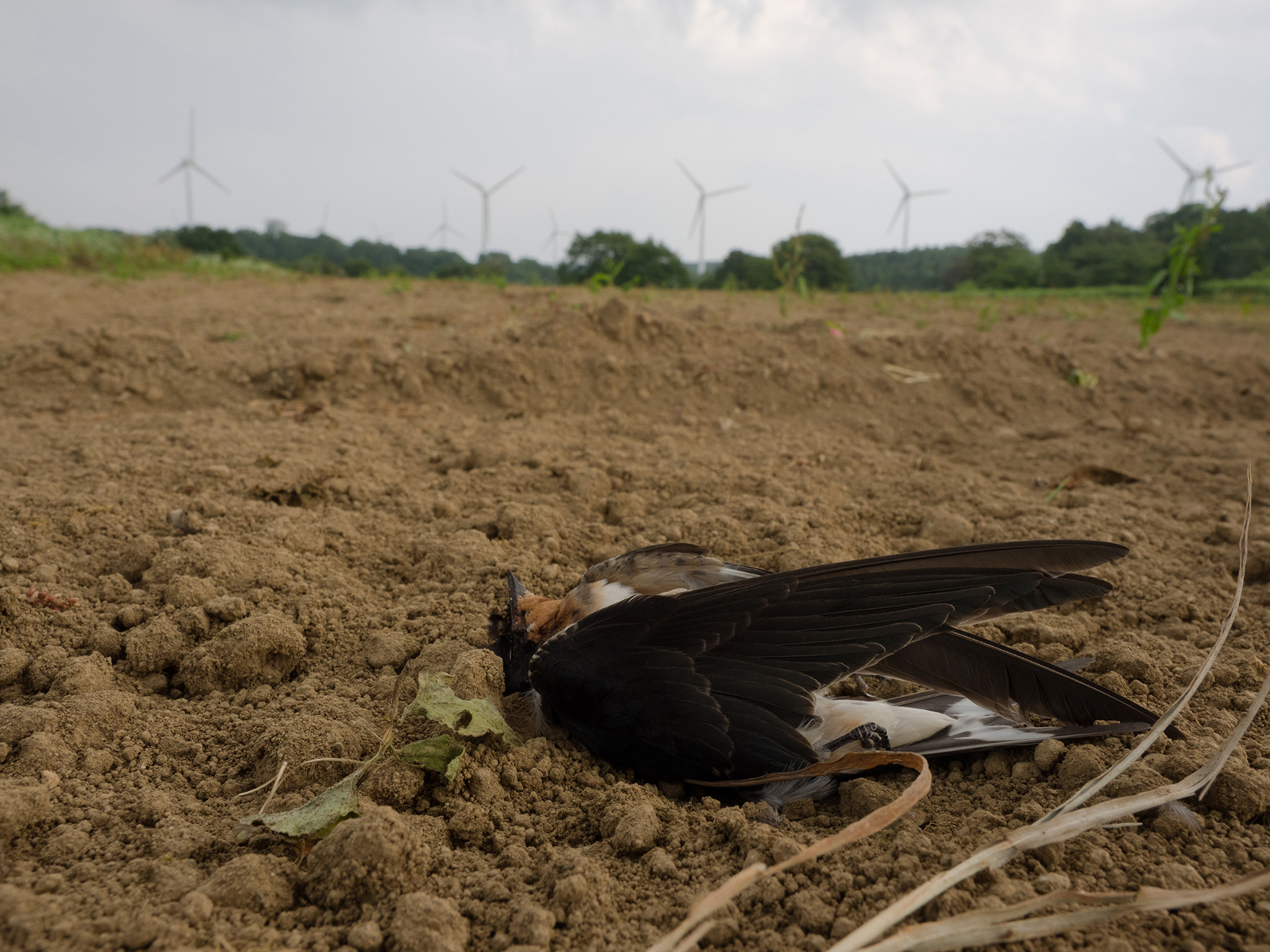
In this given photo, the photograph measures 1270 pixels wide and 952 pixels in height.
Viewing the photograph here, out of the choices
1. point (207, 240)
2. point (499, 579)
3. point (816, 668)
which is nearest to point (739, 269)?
point (207, 240)

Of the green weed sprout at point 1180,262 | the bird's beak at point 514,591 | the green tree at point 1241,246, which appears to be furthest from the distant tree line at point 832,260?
the bird's beak at point 514,591

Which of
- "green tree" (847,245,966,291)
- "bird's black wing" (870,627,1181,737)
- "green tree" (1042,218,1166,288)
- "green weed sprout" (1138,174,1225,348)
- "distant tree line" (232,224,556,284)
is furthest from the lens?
"green tree" (847,245,966,291)

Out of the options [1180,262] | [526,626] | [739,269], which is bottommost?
[526,626]

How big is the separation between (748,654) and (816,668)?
134mm

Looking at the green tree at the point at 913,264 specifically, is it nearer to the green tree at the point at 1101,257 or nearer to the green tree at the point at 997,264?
the green tree at the point at 997,264

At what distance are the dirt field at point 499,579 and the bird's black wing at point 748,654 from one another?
13 cm

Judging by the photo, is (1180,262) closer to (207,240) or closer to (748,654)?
(748,654)

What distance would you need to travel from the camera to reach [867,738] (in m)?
1.56

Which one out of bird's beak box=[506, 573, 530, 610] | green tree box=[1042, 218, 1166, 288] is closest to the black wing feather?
bird's beak box=[506, 573, 530, 610]

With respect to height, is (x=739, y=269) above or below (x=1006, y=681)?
above

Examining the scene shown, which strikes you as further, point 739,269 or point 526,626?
point 739,269

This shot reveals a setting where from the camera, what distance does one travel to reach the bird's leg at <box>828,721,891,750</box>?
1.55 metres

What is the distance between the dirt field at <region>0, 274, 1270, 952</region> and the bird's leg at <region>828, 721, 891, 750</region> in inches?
3.5

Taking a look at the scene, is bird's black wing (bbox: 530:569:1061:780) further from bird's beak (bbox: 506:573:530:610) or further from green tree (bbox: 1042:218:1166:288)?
green tree (bbox: 1042:218:1166:288)
